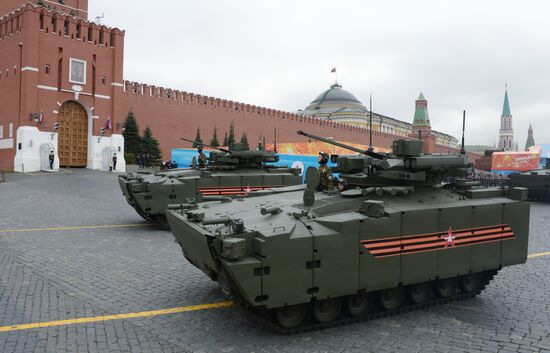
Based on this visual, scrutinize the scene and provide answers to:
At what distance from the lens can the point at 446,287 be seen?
307 inches

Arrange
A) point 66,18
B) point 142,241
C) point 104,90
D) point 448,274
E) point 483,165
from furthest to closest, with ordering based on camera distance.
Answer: point 483,165 < point 104,90 < point 66,18 < point 142,241 < point 448,274

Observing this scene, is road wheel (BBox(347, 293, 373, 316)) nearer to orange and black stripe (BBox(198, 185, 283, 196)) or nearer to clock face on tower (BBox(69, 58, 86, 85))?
orange and black stripe (BBox(198, 185, 283, 196))

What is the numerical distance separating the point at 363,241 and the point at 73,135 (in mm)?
36109

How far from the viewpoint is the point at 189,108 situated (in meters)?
49.1

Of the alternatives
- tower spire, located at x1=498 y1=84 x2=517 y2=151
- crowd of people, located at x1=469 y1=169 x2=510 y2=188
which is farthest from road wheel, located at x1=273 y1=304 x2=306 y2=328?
tower spire, located at x1=498 y1=84 x2=517 y2=151

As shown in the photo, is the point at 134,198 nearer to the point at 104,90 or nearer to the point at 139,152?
the point at 104,90

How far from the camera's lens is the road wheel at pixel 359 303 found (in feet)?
22.3

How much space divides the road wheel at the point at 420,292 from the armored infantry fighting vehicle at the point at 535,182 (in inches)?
847

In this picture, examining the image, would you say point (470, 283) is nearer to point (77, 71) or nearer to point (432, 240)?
point (432, 240)

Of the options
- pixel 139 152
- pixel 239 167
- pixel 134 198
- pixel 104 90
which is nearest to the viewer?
pixel 134 198

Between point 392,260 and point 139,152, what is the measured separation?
39.8 metres

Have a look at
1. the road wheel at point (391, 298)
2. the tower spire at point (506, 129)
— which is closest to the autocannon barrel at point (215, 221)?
the road wheel at point (391, 298)

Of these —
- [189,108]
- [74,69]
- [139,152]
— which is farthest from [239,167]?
[189,108]

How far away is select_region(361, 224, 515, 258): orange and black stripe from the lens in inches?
263
